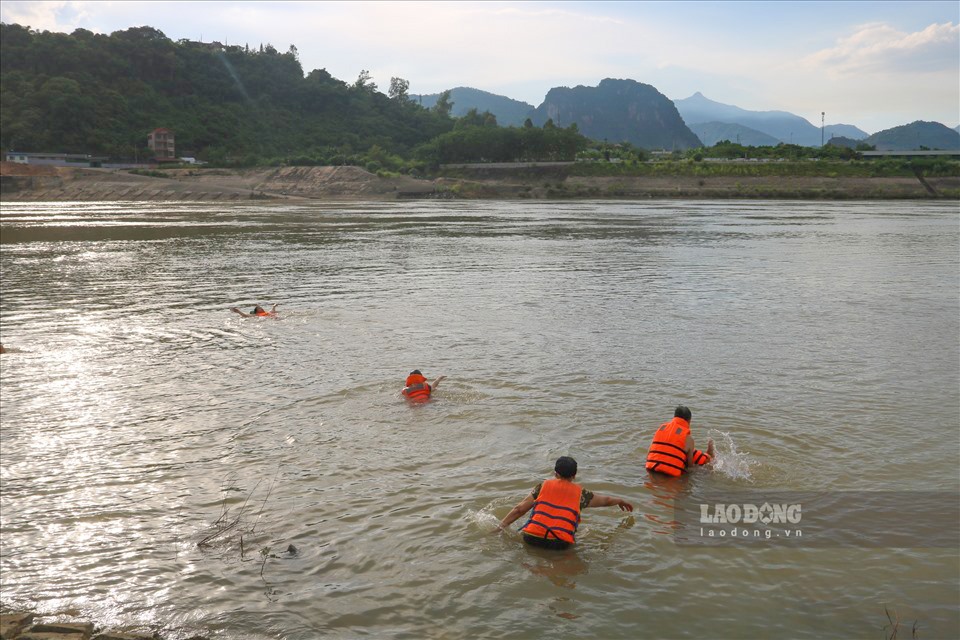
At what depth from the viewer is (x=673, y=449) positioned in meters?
10.9

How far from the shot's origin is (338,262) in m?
39.5

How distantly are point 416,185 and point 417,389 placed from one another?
124201mm

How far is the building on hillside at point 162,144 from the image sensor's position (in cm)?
14125

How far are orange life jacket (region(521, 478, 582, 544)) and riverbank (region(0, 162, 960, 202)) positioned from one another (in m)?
114

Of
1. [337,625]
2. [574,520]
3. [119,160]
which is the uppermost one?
[119,160]

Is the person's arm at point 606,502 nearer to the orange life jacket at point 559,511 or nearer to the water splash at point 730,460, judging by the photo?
the orange life jacket at point 559,511

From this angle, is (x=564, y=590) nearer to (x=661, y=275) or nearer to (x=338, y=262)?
(x=661, y=275)

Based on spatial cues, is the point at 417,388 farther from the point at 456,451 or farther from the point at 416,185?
the point at 416,185

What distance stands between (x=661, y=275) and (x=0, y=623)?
30.0 metres

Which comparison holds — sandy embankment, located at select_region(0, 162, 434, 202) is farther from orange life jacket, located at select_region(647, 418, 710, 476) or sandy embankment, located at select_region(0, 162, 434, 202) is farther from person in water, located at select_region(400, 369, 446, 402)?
orange life jacket, located at select_region(647, 418, 710, 476)

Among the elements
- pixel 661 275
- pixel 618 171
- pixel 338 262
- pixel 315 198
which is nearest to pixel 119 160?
pixel 315 198

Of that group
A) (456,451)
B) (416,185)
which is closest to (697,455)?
(456,451)

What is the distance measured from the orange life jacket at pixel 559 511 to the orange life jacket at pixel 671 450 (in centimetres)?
251

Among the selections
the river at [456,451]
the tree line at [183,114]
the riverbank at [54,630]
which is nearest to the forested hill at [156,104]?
the tree line at [183,114]
